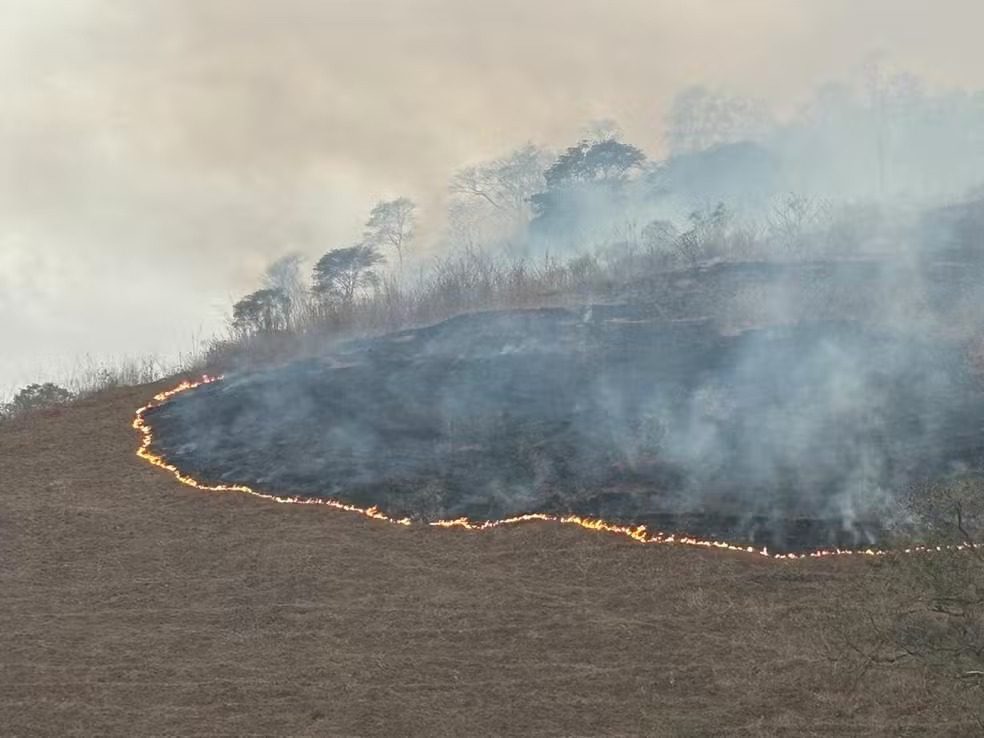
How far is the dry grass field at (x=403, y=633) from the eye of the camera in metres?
11.0

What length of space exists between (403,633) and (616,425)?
21.1 ft

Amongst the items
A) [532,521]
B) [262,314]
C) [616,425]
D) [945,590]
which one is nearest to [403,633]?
[532,521]

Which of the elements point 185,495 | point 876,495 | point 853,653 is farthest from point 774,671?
point 185,495

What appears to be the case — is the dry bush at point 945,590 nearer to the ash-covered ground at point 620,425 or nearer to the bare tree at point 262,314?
the ash-covered ground at point 620,425

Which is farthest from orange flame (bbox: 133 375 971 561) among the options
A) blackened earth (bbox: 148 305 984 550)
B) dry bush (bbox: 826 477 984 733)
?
dry bush (bbox: 826 477 984 733)

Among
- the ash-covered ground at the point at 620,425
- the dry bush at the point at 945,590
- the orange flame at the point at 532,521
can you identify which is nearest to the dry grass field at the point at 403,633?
the orange flame at the point at 532,521

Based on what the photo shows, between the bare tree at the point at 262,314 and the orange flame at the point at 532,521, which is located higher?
the bare tree at the point at 262,314

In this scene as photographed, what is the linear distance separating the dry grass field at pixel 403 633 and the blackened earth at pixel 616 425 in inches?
40.8

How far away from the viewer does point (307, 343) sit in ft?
80.1

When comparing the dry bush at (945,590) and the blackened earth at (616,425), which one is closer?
the dry bush at (945,590)

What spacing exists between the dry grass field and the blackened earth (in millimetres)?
1036

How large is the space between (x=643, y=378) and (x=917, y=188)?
14.6 metres

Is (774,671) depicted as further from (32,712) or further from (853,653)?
(32,712)

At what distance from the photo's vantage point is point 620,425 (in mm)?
17875
